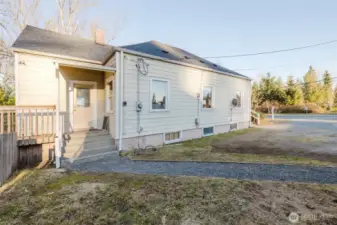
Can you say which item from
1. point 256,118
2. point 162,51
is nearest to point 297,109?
point 256,118

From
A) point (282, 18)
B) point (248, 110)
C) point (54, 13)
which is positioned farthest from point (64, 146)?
point (282, 18)

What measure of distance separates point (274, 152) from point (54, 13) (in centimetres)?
1980

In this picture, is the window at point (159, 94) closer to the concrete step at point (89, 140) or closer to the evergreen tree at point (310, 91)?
the concrete step at point (89, 140)

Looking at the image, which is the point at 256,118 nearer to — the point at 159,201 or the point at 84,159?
the point at 84,159

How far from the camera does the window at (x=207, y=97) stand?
31.1ft

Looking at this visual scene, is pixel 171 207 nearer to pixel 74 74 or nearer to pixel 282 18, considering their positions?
pixel 74 74

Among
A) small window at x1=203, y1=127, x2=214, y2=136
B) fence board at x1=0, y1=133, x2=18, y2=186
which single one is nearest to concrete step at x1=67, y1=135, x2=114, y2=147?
fence board at x1=0, y1=133, x2=18, y2=186

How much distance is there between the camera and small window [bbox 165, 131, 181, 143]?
7759 mm

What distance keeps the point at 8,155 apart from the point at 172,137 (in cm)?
550

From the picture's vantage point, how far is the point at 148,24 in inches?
645

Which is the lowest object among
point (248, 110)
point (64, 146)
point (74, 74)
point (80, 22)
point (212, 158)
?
point (212, 158)

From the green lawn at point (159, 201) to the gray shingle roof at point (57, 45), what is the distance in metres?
5.14

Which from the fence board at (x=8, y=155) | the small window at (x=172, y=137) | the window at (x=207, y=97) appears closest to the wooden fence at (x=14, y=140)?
the fence board at (x=8, y=155)

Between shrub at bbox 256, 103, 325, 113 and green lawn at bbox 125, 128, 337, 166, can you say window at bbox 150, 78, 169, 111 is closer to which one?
green lawn at bbox 125, 128, 337, 166
